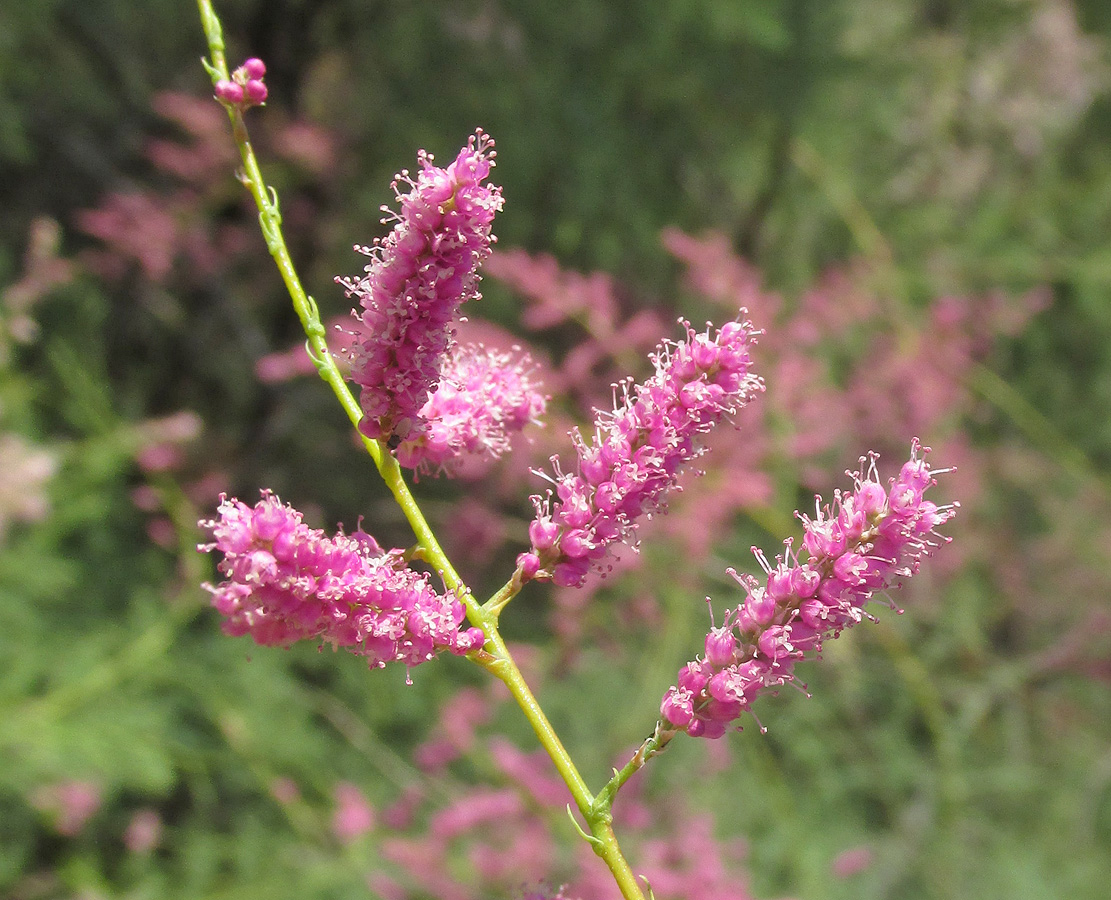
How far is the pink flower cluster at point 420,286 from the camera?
0.54 metres

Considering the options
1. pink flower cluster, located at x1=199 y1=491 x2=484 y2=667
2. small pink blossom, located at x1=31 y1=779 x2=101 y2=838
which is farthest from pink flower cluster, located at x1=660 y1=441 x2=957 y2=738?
small pink blossom, located at x1=31 y1=779 x2=101 y2=838

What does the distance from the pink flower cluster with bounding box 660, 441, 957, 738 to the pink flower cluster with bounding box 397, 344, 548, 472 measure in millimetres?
211

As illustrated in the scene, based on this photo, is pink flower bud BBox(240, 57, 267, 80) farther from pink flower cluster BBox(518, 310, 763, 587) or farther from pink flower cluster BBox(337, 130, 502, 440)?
pink flower cluster BBox(518, 310, 763, 587)

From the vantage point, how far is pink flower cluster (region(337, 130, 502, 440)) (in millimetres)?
542

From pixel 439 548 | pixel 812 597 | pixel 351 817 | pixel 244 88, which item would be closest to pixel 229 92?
pixel 244 88

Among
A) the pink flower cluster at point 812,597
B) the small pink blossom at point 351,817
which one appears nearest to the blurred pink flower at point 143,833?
the small pink blossom at point 351,817

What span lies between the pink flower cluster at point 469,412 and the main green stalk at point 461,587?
0.04 m

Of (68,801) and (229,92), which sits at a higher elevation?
(68,801)

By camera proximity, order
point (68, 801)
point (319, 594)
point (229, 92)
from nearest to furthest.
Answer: point (319, 594) < point (229, 92) < point (68, 801)

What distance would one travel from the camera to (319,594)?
53cm

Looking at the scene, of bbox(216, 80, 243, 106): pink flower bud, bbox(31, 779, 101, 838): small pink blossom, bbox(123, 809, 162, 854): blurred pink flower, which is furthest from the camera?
bbox(123, 809, 162, 854): blurred pink flower

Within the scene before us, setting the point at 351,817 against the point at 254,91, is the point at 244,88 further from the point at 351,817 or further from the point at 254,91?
the point at 351,817

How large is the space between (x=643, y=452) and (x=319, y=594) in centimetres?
21

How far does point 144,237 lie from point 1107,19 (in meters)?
2.63
